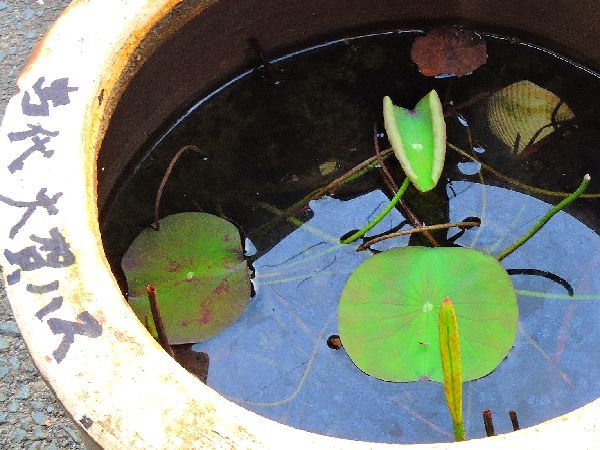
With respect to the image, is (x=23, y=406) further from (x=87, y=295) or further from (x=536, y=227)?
(x=536, y=227)

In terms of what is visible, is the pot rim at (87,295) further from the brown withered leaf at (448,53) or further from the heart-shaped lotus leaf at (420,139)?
the brown withered leaf at (448,53)

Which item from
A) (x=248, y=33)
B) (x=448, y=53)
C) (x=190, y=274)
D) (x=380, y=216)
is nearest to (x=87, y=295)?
(x=190, y=274)

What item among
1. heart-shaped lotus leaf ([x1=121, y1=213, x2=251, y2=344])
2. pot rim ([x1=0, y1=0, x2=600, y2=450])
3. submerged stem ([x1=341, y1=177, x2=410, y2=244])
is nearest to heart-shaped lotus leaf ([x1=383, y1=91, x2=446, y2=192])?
submerged stem ([x1=341, y1=177, x2=410, y2=244])

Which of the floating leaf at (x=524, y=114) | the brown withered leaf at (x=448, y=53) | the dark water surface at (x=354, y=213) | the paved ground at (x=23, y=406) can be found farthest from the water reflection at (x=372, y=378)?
the paved ground at (x=23, y=406)

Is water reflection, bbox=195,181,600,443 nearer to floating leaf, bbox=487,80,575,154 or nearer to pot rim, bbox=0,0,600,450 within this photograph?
floating leaf, bbox=487,80,575,154

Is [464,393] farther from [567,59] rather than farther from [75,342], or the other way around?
[567,59]
